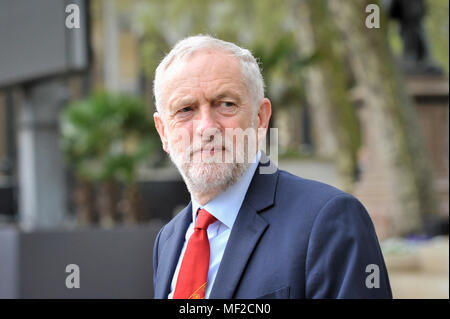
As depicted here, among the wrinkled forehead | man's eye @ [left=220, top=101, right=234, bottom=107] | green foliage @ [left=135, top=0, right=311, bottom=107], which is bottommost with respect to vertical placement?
man's eye @ [left=220, top=101, right=234, bottom=107]

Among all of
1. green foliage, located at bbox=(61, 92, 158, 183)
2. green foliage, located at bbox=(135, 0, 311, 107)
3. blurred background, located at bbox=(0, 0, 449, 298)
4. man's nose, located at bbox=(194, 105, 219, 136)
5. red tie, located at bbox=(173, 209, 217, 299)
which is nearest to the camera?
man's nose, located at bbox=(194, 105, 219, 136)

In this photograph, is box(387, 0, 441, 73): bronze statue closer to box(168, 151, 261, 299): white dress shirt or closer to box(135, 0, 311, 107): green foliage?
box(135, 0, 311, 107): green foliage

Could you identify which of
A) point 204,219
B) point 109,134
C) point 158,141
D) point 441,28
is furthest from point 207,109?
point 158,141

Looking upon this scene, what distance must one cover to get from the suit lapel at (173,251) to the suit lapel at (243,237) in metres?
0.15

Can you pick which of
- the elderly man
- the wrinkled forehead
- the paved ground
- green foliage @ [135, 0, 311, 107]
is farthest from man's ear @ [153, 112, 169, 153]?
green foliage @ [135, 0, 311, 107]

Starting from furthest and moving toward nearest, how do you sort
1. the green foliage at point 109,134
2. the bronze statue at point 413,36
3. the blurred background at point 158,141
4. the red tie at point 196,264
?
the green foliage at point 109,134, the bronze statue at point 413,36, the blurred background at point 158,141, the red tie at point 196,264

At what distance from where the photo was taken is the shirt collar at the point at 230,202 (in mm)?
1401

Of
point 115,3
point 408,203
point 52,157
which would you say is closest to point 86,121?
point 52,157

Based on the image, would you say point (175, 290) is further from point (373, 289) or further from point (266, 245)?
point (373, 289)

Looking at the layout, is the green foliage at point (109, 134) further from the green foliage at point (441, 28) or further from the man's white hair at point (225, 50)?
the man's white hair at point (225, 50)

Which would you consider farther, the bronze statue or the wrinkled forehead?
the bronze statue

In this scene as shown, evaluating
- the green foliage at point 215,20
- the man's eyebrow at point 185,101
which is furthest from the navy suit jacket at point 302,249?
the green foliage at point 215,20

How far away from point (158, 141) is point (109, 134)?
97cm

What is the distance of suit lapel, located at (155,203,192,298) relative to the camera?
150 centimetres
